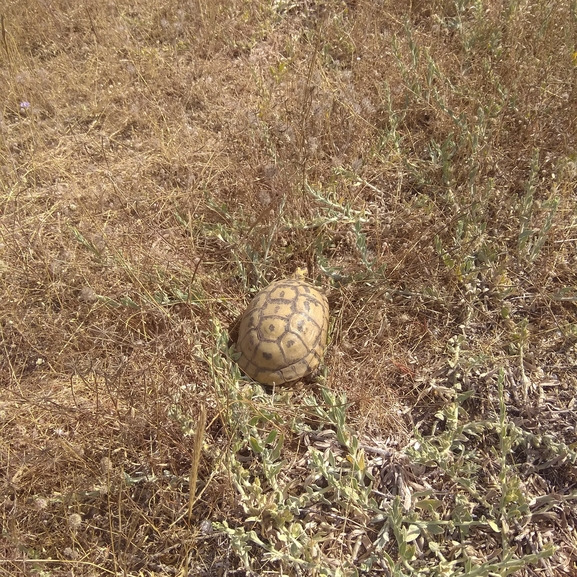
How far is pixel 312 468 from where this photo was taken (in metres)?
1.95

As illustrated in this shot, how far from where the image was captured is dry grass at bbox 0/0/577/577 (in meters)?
1.83

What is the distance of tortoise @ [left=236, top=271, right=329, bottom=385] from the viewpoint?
2.17 m

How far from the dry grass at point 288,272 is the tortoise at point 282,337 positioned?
0.36 feet

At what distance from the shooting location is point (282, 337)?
7.12ft

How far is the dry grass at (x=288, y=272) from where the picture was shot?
1.83 meters

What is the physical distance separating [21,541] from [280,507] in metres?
1.02

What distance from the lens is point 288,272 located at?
264 centimetres

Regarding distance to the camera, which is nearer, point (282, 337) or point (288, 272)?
point (282, 337)

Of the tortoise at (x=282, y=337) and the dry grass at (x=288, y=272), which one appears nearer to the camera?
the dry grass at (x=288, y=272)

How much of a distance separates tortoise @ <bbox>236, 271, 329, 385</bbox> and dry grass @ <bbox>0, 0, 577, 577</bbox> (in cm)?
11

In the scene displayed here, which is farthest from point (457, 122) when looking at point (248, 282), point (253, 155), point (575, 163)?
point (248, 282)

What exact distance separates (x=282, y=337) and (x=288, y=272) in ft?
1.87

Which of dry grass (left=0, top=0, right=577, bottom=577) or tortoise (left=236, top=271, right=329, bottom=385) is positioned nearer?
dry grass (left=0, top=0, right=577, bottom=577)

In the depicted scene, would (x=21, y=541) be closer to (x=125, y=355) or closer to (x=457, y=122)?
(x=125, y=355)
